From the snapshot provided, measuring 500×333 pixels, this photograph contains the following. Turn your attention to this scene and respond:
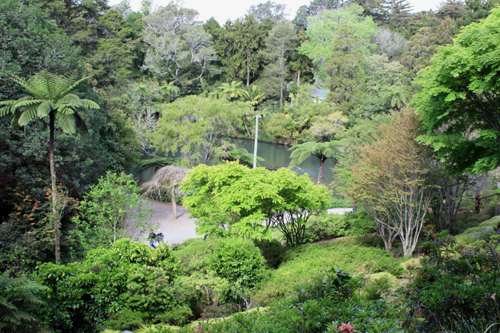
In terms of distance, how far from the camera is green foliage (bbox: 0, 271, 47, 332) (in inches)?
189

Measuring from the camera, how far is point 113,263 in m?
7.48

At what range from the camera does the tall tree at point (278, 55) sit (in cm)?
4630

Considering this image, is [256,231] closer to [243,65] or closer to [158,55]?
[158,55]

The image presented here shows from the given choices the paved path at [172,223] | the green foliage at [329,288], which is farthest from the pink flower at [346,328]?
the paved path at [172,223]

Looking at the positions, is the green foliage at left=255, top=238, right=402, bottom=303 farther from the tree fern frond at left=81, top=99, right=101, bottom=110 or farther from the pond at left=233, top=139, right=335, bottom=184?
the pond at left=233, top=139, right=335, bottom=184

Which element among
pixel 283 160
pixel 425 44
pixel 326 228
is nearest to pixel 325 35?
pixel 425 44

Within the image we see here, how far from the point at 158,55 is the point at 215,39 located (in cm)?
1160

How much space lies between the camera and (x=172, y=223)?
17.9 meters

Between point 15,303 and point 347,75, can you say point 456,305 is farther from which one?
point 347,75

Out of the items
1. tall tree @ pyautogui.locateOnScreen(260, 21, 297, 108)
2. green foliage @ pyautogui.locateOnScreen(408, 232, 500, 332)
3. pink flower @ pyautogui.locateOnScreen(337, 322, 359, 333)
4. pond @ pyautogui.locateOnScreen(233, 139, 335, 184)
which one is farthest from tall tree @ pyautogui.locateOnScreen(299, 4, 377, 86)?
pink flower @ pyautogui.locateOnScreen(337, 322, 359, 333)

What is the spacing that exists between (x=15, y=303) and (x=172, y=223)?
12.8 metres

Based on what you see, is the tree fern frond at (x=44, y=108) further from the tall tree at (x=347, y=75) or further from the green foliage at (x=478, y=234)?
the tall tree at (x=347, y=75)

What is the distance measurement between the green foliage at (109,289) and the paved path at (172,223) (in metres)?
7.29

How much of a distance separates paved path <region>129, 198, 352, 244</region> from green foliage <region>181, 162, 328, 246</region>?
445cm
